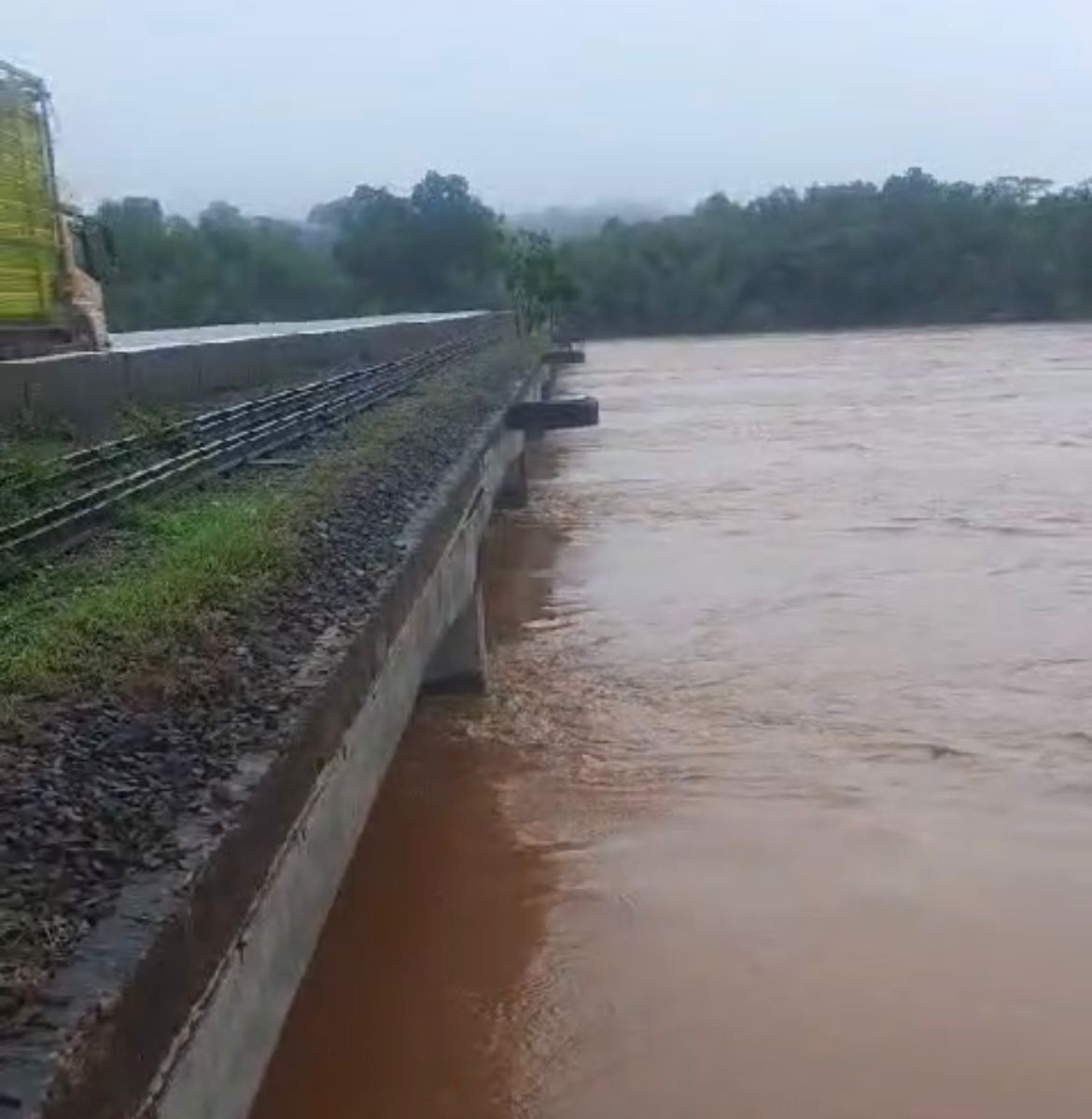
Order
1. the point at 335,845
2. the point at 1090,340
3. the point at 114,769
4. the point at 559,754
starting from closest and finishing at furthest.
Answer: the point at 114,769 → the point at 335,845 → the point at 559,754 → the point at 1090,340

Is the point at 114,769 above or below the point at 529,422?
above

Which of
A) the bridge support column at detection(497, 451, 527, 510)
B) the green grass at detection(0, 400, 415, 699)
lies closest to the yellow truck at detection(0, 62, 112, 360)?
the green grass at detection(0, 400, 415, 699)

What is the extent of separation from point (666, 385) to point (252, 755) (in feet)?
130

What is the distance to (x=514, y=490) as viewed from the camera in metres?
21.0

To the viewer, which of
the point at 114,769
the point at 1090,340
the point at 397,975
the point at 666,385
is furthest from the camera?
the point at 1090,340

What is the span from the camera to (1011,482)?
20156 millimetres

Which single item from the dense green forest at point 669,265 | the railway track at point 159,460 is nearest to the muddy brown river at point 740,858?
the railway track at point 159,460

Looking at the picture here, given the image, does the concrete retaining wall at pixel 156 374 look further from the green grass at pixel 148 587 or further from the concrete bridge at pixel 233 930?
the concrete bridge at pixel 233 930

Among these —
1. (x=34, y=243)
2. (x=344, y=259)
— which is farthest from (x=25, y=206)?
(x=344, y=259)

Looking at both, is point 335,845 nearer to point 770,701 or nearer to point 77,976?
point 77,976

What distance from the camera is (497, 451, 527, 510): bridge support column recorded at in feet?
67.7

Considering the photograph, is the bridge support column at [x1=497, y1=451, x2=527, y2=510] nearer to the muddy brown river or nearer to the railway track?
the railway track

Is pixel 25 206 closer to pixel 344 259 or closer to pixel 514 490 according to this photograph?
pixel 514 490

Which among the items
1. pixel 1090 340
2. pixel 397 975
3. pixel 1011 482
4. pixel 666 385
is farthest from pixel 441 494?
pixel 1090 340
